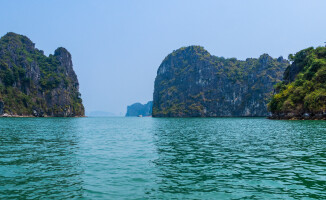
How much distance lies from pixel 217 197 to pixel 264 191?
253cm

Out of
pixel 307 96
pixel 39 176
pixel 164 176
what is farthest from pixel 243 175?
pixel 307 96

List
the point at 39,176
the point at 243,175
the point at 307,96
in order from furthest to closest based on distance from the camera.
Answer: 1. the point at 307,96
2. the point at 243,175
3. the point at 39,176

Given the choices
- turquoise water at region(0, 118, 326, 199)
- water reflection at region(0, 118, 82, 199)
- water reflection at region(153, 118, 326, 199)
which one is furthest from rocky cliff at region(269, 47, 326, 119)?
water reflection at region(0, 118, 82, 199)

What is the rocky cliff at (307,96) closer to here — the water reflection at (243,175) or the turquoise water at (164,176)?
the water reflection at (243,175)

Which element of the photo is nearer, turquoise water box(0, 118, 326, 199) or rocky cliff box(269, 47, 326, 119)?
turquoise water box(0, 118, 326, 199)

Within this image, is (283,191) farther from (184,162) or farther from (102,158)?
(102,158)

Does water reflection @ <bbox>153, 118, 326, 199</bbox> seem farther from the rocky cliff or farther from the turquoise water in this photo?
the rocky cliff

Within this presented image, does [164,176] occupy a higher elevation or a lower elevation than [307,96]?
lower

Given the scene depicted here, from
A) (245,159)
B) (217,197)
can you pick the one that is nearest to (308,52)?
(245,159)

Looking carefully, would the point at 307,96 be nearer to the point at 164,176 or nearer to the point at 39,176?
the point at 164,176

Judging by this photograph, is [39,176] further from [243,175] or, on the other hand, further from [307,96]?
[307,96]

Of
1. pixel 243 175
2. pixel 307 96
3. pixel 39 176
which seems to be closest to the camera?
pixel 39 176

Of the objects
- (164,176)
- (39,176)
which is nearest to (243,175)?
(164,176)

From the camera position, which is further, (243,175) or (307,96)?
(307,96)
